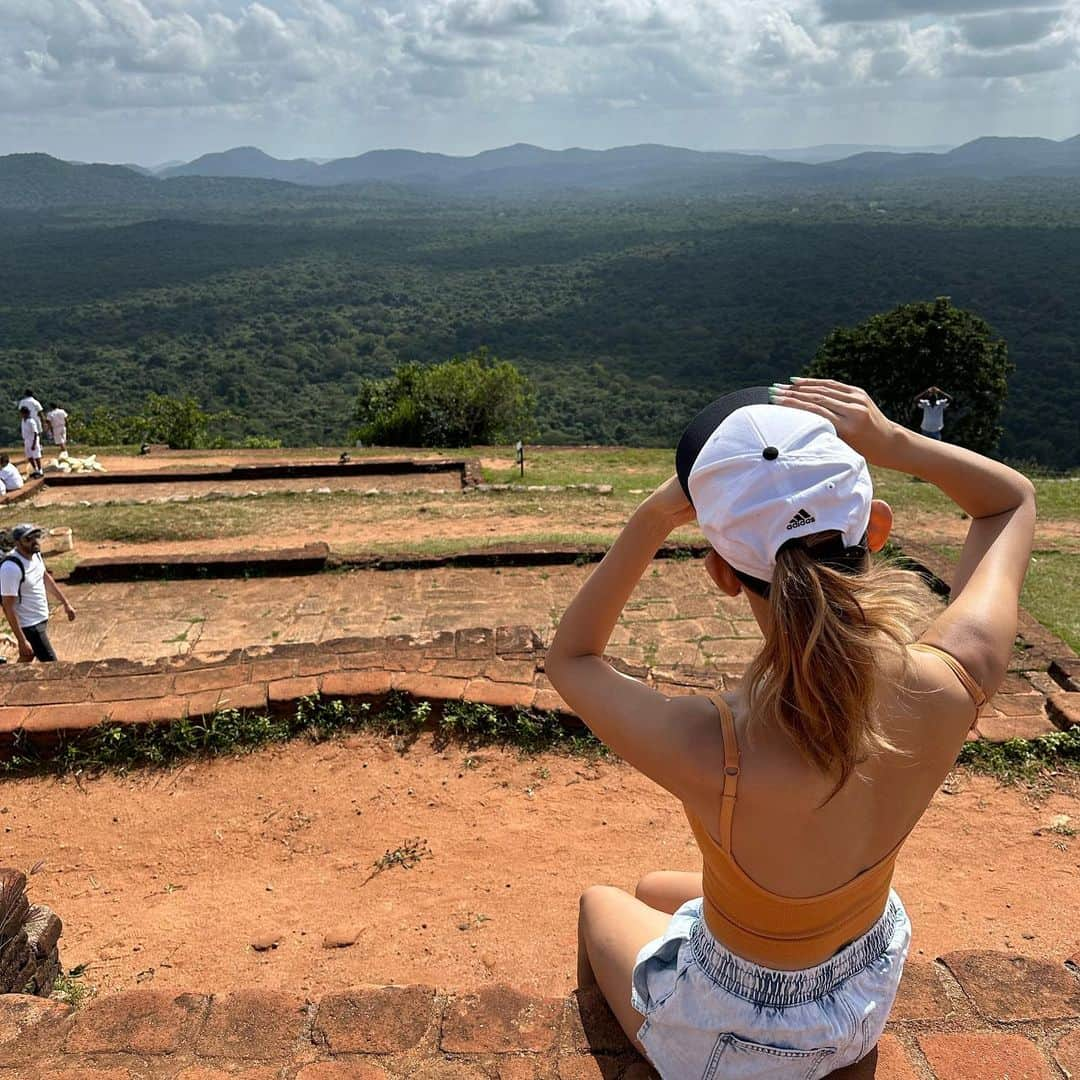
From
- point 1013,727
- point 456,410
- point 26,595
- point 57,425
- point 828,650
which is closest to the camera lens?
point 828,650

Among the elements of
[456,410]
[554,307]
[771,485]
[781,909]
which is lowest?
[554,307]

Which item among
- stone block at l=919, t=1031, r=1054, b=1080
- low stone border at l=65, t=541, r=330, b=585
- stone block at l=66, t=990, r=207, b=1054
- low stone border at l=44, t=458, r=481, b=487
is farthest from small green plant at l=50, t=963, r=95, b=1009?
low stone border at l=44, t=458, r=481, b=487

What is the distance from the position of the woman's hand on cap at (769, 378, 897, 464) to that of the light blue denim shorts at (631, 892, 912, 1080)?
37.6 inches

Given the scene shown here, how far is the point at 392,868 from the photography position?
3.61m

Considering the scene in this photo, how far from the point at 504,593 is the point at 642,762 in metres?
6.09

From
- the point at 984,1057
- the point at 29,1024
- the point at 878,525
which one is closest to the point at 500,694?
the point at 29,1024

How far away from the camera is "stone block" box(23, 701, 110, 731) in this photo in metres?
4.43

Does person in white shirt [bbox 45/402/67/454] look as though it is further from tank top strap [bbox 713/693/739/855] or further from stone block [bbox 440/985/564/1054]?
tank top strap [bbox 713/693/739/855]

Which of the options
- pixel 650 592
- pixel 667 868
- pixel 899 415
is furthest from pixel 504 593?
pixel 899 415

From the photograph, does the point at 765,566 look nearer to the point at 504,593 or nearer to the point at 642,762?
the point at 642,762

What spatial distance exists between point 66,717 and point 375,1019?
2864mm

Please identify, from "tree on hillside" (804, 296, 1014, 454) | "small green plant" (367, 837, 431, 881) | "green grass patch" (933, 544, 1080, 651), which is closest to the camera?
"small green plant" (367, 837, 431, 881)

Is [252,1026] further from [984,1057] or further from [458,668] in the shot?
[458,668]

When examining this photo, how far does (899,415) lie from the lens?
96.6 feet
